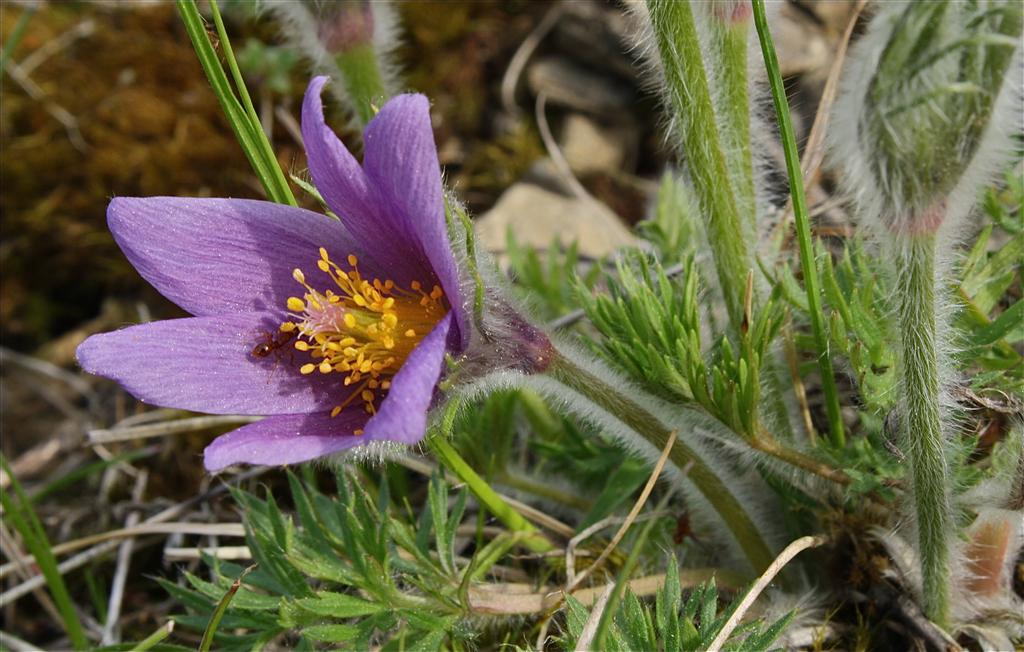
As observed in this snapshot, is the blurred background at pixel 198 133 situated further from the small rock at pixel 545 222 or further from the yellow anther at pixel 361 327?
the yellow anther at pixel 361 327

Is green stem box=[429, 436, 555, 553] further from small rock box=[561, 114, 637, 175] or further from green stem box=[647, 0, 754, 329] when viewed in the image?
small rock box=[561, 114, 637, 175]

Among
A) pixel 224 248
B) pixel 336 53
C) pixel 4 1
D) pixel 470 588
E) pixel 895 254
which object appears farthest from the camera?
pixel 4 1

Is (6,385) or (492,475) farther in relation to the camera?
(6,385)

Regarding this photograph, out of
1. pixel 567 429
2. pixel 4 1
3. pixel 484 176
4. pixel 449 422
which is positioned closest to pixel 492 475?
pixel 567 429

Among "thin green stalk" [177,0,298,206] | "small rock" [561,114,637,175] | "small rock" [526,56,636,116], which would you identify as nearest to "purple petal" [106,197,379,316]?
"thin green stalk" [177,0,298,206]

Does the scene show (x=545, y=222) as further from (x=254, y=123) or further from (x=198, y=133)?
(x=254, y=123)

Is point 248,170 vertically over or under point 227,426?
over

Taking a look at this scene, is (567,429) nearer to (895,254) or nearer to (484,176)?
(895,254)

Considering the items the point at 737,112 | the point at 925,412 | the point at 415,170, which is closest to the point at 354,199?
the point at 415,170
